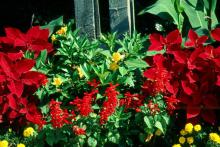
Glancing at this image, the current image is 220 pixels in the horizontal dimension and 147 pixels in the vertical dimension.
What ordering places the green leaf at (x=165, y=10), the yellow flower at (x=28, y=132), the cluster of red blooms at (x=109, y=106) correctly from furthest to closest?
the green leaf at (x=165, y=10) → the yellow flower at (x=28, y=132) → the cluster of red blooms at (x=109, y=106)

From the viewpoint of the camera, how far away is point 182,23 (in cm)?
A: 381

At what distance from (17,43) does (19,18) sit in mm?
2141

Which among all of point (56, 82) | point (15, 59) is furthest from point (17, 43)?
point (56, 82)

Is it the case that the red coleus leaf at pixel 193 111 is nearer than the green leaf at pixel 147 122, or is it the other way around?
the green leaf at pixel 147 122

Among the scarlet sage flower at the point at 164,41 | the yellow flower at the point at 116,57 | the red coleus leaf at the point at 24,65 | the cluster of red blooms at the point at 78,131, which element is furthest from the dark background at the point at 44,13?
the cluster of red blooms at the point at 78,131

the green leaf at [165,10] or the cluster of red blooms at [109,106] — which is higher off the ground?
the green leaf at [165,10]

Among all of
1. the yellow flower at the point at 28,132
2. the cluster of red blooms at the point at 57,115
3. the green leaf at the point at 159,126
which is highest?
the cluster of red blooms at the point at 57,115

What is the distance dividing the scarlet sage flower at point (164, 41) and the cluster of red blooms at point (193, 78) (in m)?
0.06

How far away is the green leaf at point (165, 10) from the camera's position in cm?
366

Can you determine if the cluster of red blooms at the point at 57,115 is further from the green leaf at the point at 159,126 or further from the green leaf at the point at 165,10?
the green leaf at the point at 165,10

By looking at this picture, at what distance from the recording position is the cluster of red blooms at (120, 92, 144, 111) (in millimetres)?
2952

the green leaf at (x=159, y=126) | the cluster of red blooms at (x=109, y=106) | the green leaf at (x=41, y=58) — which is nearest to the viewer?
the cluster of red blooms at (x=109, y=106)

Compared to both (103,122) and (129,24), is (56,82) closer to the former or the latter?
(103,122)

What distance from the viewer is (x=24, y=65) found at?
305 cm
